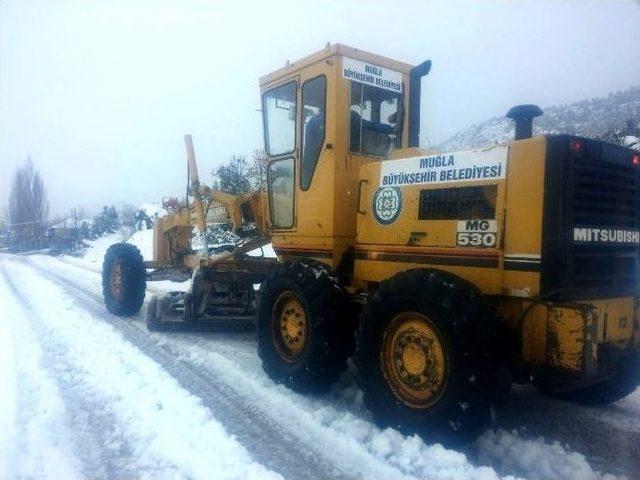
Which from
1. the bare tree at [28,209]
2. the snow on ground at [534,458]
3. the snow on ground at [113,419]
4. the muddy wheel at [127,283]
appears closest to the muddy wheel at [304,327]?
the snow on ground at [113,419]

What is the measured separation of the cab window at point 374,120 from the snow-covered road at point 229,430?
2323mm

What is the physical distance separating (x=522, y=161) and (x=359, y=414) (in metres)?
2.25

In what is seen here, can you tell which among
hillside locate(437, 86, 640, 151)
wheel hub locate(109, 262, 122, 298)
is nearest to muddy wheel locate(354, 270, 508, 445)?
wheel hub locate(109, 262, 122, 298)

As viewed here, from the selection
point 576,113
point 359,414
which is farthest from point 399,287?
point 576,113

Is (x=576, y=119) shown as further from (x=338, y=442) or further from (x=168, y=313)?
(x=338, y=442)

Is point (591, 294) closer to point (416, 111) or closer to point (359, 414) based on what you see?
point (359, 414)

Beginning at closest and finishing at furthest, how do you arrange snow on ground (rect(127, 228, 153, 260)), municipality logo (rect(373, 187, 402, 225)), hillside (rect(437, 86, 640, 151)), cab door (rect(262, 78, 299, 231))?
municipality logo (rect(373, 187, 402, 225)) → cab door (rect(262, 78, 299, 231)) → hillside (rect(437, 86, 640, 151)) → snow on ground (rect(127, 228, 153, 260))

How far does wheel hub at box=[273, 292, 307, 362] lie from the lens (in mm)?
4578

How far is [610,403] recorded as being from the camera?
13.7ft

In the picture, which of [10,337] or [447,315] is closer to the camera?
[447,315]

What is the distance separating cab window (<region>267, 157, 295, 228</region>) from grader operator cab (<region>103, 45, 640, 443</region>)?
0.17 ft

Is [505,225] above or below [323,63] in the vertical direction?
below

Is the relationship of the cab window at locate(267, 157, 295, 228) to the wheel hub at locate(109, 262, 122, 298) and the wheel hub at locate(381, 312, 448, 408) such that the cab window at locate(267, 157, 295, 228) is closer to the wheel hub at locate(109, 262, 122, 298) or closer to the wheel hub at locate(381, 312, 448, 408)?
the wheel hub at locate(381, 312, 448, 408)

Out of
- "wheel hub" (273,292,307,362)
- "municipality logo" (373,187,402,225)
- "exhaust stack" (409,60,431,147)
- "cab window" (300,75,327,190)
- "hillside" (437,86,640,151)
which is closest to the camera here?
"municipality logo" (373,187,402,225)
